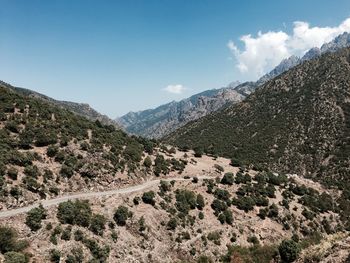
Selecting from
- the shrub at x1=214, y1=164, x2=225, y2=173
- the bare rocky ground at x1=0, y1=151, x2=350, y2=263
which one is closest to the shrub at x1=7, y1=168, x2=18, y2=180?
the bare rocky ground at x1=0, y1=151, x2=350, y2=263

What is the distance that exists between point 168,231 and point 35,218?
21885mm

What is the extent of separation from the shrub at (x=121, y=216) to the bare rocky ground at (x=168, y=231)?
763 mm

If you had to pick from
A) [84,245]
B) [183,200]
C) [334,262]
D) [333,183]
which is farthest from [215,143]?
[334,262]

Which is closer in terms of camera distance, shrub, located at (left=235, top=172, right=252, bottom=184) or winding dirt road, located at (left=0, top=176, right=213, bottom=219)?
winding dirt road, located at (left=0, top=176, right=213, bottom=219)

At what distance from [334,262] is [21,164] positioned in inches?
2056

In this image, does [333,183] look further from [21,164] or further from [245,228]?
[21,164]

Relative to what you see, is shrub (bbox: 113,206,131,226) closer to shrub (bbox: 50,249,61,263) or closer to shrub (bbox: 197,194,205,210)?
shrub (bbox: 50,249,61,263)

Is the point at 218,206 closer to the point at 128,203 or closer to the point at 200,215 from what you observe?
the point at 200,215

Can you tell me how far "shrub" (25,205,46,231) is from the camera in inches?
1841

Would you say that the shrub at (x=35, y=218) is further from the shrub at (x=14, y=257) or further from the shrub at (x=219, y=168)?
the shrub at (x=219, y=168)

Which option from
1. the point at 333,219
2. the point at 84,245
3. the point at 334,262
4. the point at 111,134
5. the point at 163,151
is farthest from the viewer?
the point at 163,151

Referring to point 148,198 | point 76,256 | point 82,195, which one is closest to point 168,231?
point 148,198

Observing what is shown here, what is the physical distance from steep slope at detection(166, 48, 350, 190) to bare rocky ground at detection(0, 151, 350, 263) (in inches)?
1910

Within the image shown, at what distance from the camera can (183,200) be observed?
6912 centimetres
